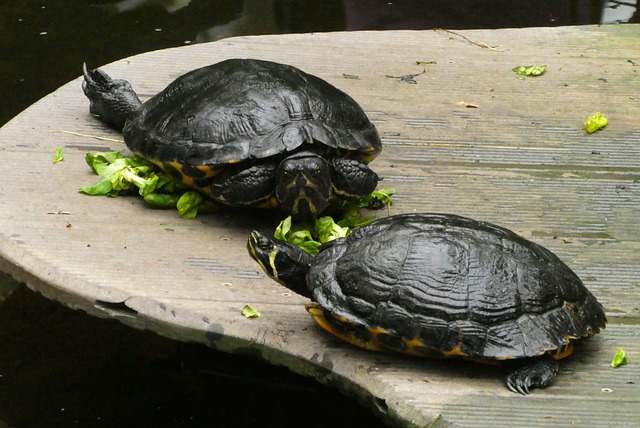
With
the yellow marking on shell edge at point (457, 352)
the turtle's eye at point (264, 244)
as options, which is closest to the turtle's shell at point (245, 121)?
the turtle's eye at point (264, 244)

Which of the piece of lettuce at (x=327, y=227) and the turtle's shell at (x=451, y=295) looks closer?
the turtle's shell at (x=451, y=295)

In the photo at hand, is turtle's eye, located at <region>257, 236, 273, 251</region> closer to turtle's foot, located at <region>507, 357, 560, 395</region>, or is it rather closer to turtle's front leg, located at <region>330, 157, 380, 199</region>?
turtle's front leg, located at <region>330, 157, 380, 199</region>

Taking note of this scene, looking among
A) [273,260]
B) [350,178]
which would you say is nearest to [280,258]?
[273,260]

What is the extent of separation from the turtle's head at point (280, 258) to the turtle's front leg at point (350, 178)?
2.38 ft

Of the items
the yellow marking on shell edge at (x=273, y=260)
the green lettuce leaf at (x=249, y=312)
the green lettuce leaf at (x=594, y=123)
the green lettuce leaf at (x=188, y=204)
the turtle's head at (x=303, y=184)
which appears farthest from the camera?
the green lettuce leaf at (x=594, y=123)

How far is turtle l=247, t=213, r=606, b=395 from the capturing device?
116 inches

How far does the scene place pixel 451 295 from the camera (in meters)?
2.99

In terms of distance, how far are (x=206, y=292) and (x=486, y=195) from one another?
56.4 inches

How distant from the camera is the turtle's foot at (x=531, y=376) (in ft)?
9.59

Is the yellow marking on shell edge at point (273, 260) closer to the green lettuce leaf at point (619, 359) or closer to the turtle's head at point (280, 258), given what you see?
the turtle's head at point (280, 258)

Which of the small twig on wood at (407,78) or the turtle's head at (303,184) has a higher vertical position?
the turtle's head at (303,184)

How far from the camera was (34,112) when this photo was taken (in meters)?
4.84

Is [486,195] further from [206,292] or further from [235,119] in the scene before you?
[206,292]

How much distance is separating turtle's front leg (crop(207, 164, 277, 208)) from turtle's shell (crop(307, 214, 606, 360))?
733 millimetres
